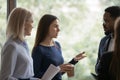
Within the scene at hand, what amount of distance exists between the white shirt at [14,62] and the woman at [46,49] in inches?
12.0

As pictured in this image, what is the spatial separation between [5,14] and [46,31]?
0.81m

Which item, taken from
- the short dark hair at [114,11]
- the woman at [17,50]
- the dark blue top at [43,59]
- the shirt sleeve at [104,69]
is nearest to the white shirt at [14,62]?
the woman at [17,50]

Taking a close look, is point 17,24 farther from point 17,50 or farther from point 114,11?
point 114,11

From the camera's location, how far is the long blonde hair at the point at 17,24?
1988 mm

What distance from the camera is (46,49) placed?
2.45 meters

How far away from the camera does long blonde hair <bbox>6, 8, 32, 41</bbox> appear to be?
6.52 feet

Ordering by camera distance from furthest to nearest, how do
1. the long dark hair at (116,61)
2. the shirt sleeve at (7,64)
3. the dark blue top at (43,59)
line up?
the dark blue top at (43,59), the shirt sleeve at (7,64), the long dark hair at (116,61)

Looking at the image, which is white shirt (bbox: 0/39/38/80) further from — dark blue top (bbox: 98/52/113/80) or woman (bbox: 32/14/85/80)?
dark blue top (bbox: 98/52/113/80)

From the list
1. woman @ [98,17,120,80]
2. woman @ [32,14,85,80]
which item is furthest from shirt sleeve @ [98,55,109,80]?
woman @ [32,14,85,80]

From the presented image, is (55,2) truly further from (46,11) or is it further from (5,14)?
(5,14)

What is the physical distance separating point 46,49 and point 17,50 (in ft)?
1.71

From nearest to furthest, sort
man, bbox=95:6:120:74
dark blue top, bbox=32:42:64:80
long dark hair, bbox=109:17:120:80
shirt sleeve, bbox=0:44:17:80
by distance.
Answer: long dark hair, bbox=109:17:120:80, shirt sleeve, bbox=0:44:17:80, dark blue top, bbox=32:42:64:80, man, bbox=95:6:120:74

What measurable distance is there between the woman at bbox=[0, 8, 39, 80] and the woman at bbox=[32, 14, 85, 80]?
0.29 m

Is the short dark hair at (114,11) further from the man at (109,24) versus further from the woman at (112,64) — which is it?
the woman at (112,64)
